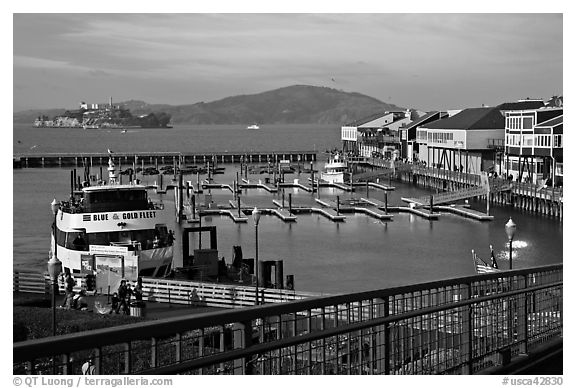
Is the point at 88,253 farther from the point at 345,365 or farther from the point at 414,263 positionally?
the point at 345,365

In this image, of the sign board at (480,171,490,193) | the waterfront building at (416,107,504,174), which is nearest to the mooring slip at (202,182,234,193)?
the waterfront building at (416,107,504,174)

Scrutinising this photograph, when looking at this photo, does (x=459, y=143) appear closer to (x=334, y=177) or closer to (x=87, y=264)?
(x=334, y=177)

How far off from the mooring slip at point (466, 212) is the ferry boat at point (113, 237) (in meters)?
27.2

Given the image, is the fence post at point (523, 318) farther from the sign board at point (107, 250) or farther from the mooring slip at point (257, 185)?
the mooring slip at point (257, 185)

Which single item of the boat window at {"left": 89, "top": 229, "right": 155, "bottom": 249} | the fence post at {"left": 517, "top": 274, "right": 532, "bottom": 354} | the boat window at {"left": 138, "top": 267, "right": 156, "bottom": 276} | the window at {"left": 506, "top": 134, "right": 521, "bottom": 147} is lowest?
the boat window at {"left": 138, "top": 267, "right": 156, "bottom": 276}

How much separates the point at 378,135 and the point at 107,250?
254 ft

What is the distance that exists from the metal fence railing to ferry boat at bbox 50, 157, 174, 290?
49.0 feet

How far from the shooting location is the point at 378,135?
99.4 metres

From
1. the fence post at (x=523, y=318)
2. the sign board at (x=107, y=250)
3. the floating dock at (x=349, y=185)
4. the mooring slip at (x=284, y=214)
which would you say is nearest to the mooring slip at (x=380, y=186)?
the floating dock at (x=349, y=185)

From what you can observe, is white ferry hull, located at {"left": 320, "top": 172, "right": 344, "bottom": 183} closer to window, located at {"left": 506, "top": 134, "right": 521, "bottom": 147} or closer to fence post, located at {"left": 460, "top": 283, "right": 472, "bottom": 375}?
window, located at {"left": 506, "top": 134, "right": 521, "bottom": 147}

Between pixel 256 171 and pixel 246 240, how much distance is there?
45.4m

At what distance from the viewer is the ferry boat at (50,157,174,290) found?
23.6 meters
